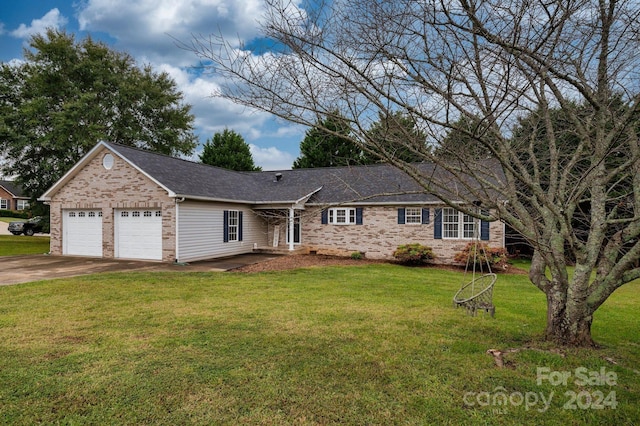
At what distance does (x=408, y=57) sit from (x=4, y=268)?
1494 cm

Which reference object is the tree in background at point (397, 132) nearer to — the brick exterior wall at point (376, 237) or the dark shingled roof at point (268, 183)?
the dark shingled roof at point (268, 183)

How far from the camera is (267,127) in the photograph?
17.5 ft

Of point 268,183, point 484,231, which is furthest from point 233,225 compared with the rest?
point 484,231

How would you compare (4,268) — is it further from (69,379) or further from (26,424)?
(26,424)

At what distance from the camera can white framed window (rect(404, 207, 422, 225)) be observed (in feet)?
52.8

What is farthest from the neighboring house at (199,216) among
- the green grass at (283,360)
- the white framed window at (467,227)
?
the green grass at (283,360)

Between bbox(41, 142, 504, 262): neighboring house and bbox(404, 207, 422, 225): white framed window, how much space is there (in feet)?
0.15

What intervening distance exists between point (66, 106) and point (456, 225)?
77.0 ft

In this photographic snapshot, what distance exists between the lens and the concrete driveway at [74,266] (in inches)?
437

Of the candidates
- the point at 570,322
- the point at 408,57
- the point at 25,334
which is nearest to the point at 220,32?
the point at 408,57

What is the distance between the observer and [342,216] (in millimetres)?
17688

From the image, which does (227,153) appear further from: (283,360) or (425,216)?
(283,360)

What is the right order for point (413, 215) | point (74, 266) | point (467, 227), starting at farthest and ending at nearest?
point (413, 215), point (467, 227), point (74, 266)

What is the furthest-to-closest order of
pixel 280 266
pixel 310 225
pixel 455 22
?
pixel 310 225
pixel 280 266
pixel 455 22
